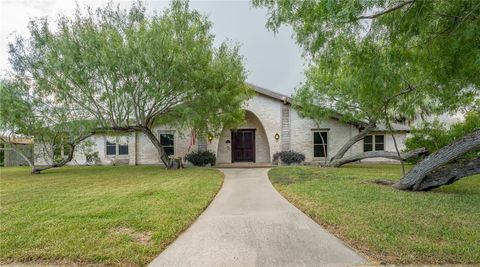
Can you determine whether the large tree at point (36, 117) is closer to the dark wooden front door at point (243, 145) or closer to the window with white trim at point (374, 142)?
the dark wooden front door at point (243, 145)

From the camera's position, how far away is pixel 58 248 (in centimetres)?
374

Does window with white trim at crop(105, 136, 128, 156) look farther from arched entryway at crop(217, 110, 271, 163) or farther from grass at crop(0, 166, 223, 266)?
grass at crop(0, 166, 223, 266)

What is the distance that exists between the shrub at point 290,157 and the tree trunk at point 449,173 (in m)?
9.64

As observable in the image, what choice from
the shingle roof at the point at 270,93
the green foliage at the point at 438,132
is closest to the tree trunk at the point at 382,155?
the green foliage at the point at 438,132

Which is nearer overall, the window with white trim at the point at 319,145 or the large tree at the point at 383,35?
the large tree at the point at 383,35

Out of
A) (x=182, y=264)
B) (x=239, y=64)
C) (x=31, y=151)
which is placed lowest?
(x=182, y=264)

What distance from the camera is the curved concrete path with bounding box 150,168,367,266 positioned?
3451 mm

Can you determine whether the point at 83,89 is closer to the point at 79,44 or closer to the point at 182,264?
the point at 79,44

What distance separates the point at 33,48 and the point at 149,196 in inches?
401

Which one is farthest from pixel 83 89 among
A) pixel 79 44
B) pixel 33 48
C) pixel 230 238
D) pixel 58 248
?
pixel 230 238

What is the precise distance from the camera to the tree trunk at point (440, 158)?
6.92 m

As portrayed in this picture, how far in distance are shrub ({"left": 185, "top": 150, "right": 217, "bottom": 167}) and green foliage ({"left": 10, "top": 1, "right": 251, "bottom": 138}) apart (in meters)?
4.02

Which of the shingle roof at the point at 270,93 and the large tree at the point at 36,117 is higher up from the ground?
the shingle roof at the point at 270,93

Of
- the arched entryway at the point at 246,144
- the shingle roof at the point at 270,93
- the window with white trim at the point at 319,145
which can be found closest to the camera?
the shingle roof at the point at 270,93
